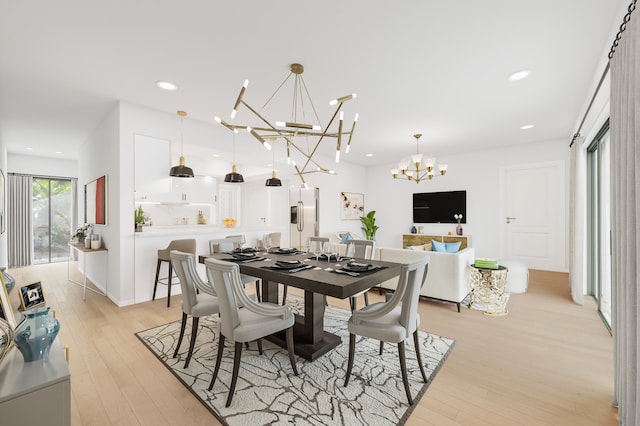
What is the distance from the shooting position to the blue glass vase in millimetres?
1282

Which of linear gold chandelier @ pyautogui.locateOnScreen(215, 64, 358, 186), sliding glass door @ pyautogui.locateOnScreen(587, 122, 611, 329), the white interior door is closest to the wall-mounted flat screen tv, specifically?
the white interior door

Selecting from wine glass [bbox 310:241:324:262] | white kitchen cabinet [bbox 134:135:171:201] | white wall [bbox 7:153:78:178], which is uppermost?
white wall [bbox 7:153:78:178]

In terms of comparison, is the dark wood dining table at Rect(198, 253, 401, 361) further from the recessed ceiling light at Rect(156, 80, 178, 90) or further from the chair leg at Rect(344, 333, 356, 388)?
the recessed ceiling light at Rect(156, 80, 178, 90)

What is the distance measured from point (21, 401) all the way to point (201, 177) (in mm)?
7342

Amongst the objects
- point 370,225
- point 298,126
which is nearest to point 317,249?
point 298,126

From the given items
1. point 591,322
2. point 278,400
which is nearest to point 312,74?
point 278,400

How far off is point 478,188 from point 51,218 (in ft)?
35.1

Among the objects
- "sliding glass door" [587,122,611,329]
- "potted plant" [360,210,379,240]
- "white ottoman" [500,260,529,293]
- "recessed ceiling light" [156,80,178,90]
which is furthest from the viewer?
"potted plant" [360,210,379,240]

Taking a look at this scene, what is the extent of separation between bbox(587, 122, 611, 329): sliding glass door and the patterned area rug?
2452mm

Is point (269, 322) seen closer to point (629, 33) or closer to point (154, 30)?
point (154, 30)

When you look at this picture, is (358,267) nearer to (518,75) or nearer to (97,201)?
(518,75)

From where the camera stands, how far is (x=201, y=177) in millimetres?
7926

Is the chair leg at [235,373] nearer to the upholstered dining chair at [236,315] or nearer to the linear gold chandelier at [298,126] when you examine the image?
the upholstered dining chair at [236,315]

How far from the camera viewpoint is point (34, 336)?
4.26 feet
